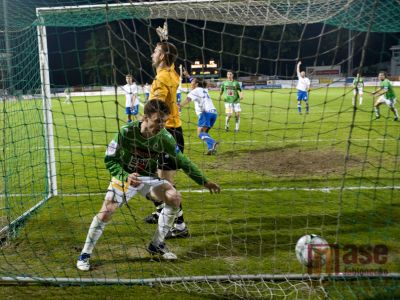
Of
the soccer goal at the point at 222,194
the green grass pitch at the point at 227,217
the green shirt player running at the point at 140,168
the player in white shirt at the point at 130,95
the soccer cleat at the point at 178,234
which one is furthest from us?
the soccer cleat at the point at 178,234

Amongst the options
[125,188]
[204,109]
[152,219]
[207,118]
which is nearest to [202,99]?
[204,109]

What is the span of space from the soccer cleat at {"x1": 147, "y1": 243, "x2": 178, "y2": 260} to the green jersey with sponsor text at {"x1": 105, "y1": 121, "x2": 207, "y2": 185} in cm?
72

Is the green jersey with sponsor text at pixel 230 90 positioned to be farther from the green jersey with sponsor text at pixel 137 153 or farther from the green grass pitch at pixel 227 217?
the green jersey with sponsor text at pixel 137 153

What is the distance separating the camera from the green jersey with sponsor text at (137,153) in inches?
154

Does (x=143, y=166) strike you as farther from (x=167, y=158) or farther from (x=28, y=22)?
(x=28, y=22)

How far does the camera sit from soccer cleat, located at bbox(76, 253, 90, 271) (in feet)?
12.9

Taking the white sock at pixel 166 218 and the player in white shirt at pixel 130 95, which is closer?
the white sock at pixel 166 218

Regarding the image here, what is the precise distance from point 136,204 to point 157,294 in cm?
259

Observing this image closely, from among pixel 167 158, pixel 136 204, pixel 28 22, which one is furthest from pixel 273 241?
pixel 28 22

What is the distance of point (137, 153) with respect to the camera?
4012 millimetres

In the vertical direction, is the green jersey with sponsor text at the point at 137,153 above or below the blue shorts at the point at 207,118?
above

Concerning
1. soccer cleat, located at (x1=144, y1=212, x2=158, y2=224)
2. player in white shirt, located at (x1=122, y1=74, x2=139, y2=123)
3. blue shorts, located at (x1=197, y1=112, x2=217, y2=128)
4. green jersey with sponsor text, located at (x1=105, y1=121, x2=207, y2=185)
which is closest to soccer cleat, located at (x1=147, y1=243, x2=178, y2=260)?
green jersey with sponsor text, located at (x1=105, y1=121, x2=207, y2=185)

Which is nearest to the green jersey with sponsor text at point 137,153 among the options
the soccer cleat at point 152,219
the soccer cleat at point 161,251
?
the soccer cleat at point 161,251

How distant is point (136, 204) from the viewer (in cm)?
599
